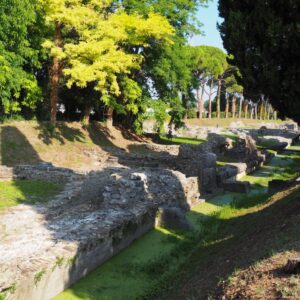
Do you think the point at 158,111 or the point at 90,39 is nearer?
the point at 90,39

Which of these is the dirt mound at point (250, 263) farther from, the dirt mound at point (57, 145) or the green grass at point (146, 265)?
the dirt mound at point (57, 145)

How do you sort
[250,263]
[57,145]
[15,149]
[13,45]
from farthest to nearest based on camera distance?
1. [57,145]
2. [13,45]
3. [15,149]
4. [250,263]

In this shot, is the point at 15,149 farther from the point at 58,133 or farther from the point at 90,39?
the point at 90,39

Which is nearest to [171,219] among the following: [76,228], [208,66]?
[76,228]

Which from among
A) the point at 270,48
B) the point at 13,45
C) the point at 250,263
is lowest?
the point at 250,263

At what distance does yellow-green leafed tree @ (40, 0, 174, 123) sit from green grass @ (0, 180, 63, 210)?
892 cm

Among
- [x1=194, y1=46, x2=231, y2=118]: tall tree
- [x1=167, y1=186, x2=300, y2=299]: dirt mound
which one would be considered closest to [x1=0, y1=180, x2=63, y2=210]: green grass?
[x1=167, y1=186, x2=300, y2=299]: dirt mound

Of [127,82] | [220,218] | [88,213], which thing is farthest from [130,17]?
[88,213]

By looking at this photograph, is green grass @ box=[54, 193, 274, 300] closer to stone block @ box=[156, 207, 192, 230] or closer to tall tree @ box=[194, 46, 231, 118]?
stone block @ box=[156, 207, 192, 230]

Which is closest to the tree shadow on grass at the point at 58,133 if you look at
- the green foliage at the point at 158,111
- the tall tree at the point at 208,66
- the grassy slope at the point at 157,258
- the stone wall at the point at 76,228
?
the green foliage at the point at 158,111

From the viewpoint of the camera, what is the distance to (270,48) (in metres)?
11.6

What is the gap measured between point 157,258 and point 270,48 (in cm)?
595

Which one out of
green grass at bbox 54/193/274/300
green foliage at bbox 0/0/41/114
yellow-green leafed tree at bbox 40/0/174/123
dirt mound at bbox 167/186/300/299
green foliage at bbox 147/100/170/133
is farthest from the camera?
green foliage at bbox 147/100/170/133

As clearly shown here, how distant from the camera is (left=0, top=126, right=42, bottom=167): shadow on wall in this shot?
22.4 meters
